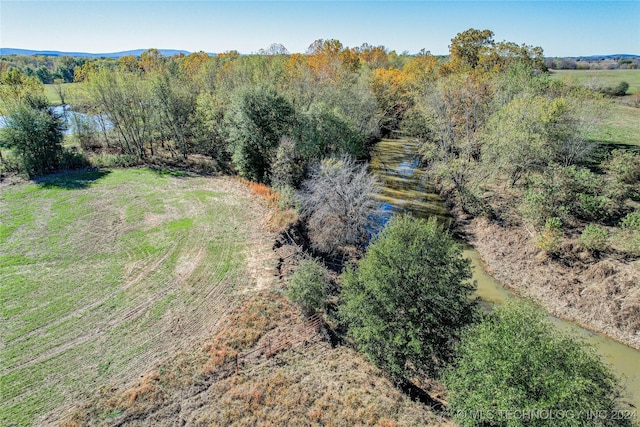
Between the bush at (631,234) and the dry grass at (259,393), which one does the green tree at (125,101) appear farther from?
the bush at (631,234)

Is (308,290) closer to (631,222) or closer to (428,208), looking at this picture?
(428,208)

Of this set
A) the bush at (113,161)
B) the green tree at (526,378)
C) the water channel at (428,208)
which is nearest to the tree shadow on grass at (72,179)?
the bush at (113,161)

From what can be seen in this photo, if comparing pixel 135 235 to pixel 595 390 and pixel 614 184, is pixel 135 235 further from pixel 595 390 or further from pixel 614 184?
pixel 614 184

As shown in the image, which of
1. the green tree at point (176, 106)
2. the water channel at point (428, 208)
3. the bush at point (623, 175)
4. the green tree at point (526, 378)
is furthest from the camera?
the green tree at point (176, 106)

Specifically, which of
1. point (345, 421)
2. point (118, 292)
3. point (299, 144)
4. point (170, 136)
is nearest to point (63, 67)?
point (170, 136)

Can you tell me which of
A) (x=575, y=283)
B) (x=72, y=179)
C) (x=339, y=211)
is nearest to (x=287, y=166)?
(x=339, y=211)

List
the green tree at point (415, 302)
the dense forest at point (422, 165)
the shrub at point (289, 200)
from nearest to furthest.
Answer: the dense forest at point (422, 165) < the green tree at point (415, 302) < the shrub at point (289, 200)
